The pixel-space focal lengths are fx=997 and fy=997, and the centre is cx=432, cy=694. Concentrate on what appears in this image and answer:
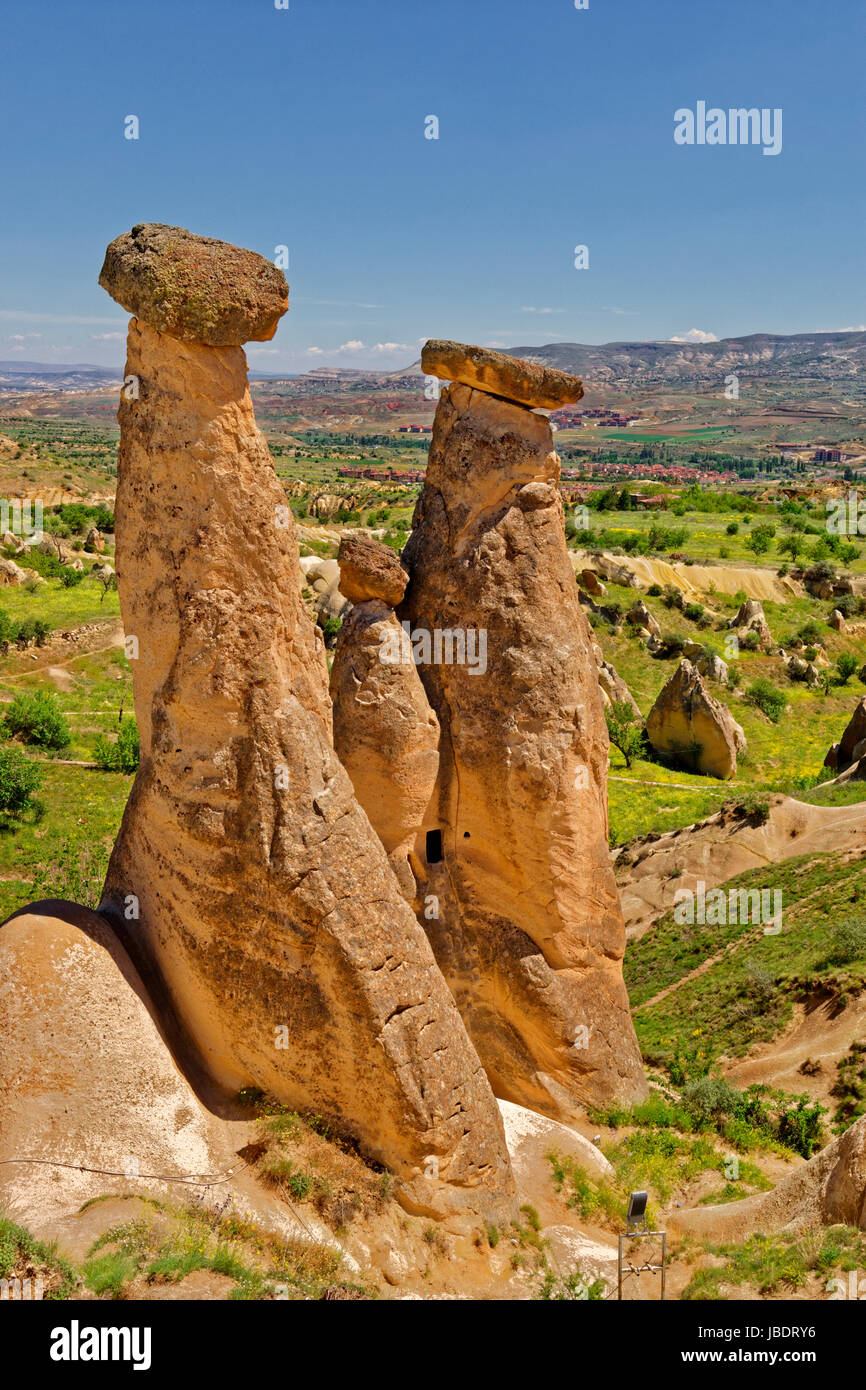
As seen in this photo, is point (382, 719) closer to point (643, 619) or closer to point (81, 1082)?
point (81, 1082)

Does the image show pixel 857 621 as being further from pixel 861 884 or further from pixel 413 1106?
pixel 413 1106

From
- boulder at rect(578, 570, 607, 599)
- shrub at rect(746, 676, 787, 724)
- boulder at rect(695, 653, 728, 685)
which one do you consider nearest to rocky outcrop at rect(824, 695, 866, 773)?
shrub at rect(746, 676, 787, 724)

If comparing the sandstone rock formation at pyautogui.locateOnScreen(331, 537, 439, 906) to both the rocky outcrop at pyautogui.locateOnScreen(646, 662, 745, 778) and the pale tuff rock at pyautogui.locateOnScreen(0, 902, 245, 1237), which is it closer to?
the pale tuff rock at pyautogui.locateOnScreen(0, 902, 245, 1237)

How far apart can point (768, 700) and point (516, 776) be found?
35.5 m

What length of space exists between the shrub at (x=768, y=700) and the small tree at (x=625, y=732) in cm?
717

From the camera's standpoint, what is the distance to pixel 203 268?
8.18 m

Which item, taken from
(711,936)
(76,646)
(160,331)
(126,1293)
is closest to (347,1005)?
(126,1293)

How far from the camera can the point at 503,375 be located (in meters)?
11.9

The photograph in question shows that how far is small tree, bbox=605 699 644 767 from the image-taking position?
38.8 m

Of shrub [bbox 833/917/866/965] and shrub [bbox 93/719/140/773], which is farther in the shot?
shrub [bbox 93/719/140/773]

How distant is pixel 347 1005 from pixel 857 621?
180 feet

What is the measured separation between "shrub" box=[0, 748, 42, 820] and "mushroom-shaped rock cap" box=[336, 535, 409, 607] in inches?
800

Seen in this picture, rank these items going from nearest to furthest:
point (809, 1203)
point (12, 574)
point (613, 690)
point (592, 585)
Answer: point (809, 1203), point (613, 690), point (592, 585), point (12, 574)

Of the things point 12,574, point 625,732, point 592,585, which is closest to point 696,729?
point 625,732
